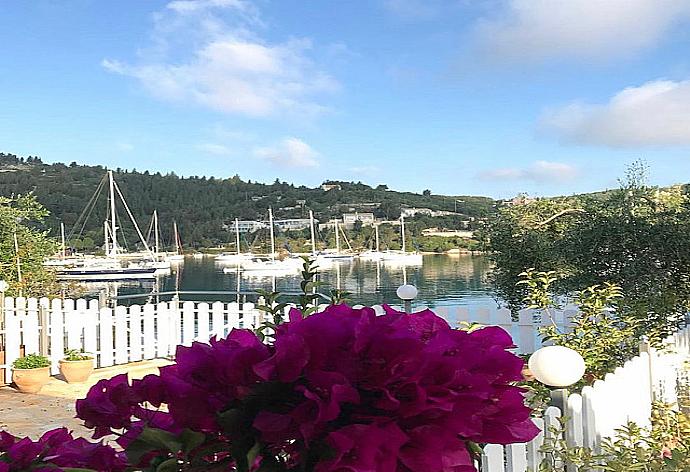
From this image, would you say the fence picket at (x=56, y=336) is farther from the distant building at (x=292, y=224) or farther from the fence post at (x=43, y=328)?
the distant building at (x=292, y=224)

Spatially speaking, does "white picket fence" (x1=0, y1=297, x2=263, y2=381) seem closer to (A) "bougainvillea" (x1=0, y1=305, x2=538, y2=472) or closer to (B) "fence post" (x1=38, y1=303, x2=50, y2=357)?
(B) "fence post" (x1=38, y1=303, x2=50, y2=357)

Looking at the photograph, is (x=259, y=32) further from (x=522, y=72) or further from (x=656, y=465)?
(x=656, y=465)

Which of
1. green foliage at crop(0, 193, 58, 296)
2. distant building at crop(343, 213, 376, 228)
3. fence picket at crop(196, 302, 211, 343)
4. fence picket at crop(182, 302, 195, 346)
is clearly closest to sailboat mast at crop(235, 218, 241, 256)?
distant building at crop(343, 213, 376, 228)

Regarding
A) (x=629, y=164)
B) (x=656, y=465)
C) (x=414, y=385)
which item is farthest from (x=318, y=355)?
(x=629, y=164)

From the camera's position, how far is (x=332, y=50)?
71.8 feet

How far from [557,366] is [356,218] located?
1089 inches

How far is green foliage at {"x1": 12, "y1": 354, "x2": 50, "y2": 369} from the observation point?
21.2 feet

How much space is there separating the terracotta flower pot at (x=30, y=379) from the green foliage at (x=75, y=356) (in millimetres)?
312

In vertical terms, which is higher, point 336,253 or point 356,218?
point 356,218

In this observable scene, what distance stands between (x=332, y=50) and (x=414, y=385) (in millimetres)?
22198

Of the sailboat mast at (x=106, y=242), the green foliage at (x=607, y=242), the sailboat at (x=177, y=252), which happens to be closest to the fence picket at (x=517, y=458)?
the green foliage at (x=607, y=242)

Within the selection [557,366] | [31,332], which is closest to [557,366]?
[557,366]

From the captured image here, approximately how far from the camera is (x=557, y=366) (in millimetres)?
2402

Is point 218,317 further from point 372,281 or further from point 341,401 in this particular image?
point 372,281
